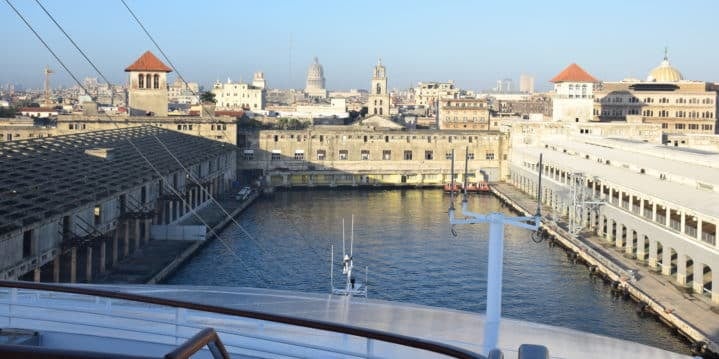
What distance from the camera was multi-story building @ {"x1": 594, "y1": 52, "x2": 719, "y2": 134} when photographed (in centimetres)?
3688

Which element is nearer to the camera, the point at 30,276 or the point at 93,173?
the point at 30,276

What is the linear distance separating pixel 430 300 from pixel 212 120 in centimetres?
1754

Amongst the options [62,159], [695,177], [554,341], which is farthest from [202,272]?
[554,341]

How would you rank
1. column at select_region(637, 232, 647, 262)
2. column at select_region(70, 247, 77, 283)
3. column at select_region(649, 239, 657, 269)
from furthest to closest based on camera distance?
column at select_region(637, 232, 647, 262)
column at select_region(649, 239, 657, 269)
column at select_region(70, 247, 77, 283)

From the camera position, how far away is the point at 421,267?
14.2 m

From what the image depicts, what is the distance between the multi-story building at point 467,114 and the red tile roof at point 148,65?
1586 centimetres

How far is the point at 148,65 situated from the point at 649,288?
22472mm

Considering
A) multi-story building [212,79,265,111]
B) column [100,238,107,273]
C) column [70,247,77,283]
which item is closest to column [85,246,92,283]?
column [70,247,77,283]

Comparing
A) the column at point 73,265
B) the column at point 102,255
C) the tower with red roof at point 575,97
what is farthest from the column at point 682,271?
the tower with red roof at point 575,97

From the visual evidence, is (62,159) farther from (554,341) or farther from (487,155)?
(487,155)

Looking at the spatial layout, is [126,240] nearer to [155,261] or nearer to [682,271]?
[155,261]

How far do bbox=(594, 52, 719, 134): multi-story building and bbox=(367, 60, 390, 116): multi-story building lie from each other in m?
14.7

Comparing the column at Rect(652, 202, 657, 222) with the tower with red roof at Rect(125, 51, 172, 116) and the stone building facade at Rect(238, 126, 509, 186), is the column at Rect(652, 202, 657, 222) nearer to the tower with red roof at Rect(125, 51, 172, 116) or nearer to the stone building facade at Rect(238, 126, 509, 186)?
the stone building facade at Rect(238, 126, 509, 186)

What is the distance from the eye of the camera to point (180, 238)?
16.2 meters
